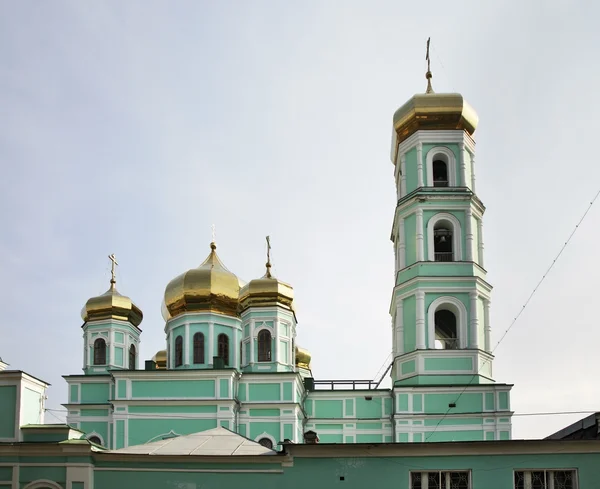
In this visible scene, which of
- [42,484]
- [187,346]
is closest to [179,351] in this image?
[187,346]

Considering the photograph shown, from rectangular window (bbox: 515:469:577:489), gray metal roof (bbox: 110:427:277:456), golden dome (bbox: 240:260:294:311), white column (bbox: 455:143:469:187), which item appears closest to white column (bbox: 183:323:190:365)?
golden dome (bbox: 240:260:294:311)

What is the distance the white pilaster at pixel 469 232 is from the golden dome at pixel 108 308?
1393cm

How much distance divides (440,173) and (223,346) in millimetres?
9983

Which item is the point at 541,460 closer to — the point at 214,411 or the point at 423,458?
the point at 423,458

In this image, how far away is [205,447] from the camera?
20.2 m

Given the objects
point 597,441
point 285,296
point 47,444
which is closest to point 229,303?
point 285,296

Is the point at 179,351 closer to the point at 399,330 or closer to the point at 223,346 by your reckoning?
the point at 223,346

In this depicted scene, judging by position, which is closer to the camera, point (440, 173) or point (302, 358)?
point (440, 173)

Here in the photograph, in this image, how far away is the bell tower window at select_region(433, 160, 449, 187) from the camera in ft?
110

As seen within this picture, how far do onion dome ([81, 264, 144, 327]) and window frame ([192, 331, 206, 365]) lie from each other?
4015mm

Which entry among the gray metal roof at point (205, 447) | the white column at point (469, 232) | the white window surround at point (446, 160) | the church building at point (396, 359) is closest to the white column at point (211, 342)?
the church building at point (396, 359)

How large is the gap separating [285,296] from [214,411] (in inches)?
219

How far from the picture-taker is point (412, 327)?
3189 cm

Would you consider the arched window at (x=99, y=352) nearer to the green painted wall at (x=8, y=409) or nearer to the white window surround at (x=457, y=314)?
the white window surround at (x=457, y=314)
